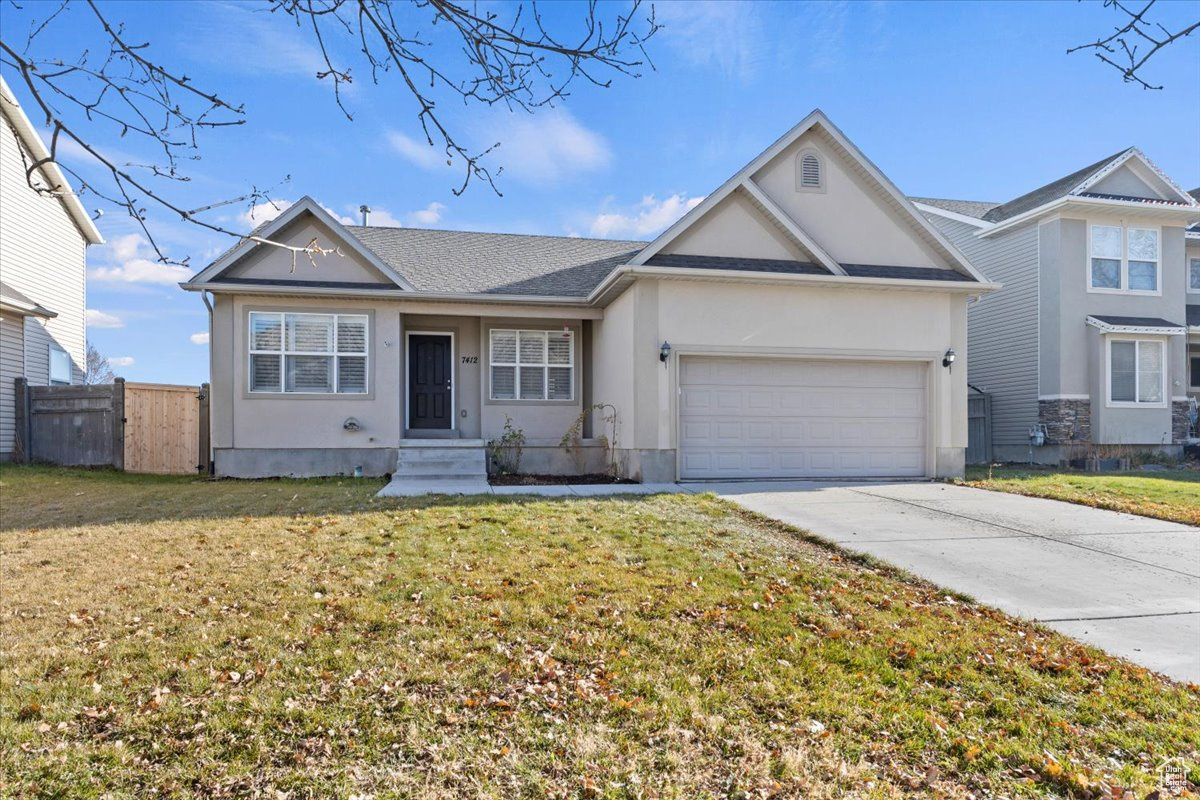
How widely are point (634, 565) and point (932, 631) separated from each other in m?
2.40

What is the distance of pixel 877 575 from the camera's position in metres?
5.79

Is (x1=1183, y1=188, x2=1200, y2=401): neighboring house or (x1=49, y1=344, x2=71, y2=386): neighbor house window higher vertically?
(x1=1183, y1=188, x2=1200, y2=401): neighboring house

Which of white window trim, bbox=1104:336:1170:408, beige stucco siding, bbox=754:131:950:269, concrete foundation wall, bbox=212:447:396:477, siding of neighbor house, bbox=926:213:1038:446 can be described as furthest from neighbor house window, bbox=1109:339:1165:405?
concrete foundation wall, bbox=212:447:396:477

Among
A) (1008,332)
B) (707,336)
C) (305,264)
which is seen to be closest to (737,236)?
(707,336)

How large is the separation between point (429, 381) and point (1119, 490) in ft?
40.3

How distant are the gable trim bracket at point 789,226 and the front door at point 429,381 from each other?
21.8 feet

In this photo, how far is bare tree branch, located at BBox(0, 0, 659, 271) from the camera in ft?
8.59

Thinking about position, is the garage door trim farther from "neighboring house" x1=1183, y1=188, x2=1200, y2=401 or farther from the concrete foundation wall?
"neighboring house" x1=1183, y1=188, x2=1200, y2=401

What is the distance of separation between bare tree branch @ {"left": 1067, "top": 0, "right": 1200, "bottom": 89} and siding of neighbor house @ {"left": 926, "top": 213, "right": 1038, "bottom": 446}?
55.6 ft

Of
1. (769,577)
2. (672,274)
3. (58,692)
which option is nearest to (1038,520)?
(769,577)

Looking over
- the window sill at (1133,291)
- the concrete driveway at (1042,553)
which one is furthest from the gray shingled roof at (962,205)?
the concrete driveway at (1042,553)

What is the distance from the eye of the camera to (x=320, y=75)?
290 cm

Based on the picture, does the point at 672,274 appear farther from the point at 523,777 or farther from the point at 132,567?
the point at 523,777

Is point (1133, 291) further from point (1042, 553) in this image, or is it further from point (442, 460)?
point (442, 460)
